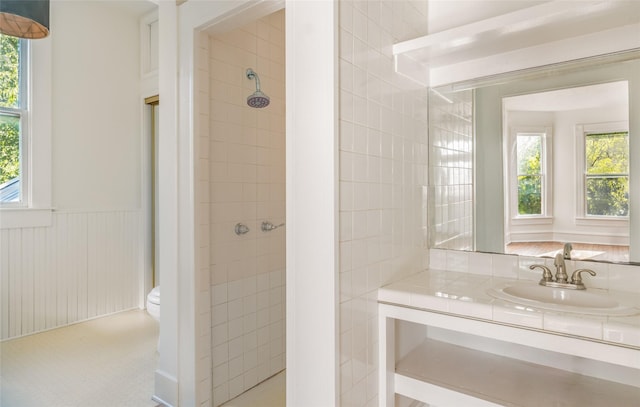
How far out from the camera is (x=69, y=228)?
309 centimetres

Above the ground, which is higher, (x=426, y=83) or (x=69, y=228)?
(x=426, y=83)

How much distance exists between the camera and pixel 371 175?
4.52 feet

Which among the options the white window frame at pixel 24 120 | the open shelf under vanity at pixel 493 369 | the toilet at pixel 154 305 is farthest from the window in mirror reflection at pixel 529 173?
the white window frame at pixel 24 120

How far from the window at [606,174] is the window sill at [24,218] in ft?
11.6

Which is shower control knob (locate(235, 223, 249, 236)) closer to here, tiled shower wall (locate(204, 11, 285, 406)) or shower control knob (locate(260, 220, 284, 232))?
tiled shower wall (locate(204, 11, 285, 406))

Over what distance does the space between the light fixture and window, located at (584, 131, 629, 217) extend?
2.55 metres

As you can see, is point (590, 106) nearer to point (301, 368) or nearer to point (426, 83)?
point (426, 83)

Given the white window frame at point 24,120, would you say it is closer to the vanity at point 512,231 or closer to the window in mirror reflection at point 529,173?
the vanity at point 512,231

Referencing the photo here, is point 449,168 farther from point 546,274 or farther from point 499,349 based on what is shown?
point 499,349

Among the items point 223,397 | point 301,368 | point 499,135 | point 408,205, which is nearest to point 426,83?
point 499,135

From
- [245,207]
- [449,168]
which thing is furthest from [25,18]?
[449,168]

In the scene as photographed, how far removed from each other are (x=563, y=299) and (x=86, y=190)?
3467mm

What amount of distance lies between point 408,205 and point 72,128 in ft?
9.63

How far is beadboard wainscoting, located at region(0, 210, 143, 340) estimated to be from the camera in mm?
2801
